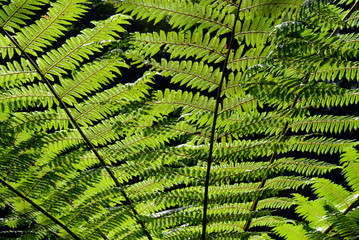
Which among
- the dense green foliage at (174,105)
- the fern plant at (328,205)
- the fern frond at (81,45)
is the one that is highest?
the fern frond at (81,45)

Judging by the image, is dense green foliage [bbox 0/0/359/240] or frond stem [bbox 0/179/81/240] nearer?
dense green foliage [bbox 0/0/359/240]

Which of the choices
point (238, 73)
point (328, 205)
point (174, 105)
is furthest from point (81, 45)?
point (328, 205)

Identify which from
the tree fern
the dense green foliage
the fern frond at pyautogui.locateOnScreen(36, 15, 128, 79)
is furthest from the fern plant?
the fern frond at pyautogui.locateOnScreen(36, 15, 128, 79)

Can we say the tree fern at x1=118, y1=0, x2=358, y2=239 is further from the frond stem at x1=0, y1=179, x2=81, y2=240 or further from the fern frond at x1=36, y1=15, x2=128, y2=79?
the frond stem at x1=0, y1=179, x2=81, y2=240

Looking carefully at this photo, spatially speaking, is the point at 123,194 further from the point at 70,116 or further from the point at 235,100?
the point at 235,100

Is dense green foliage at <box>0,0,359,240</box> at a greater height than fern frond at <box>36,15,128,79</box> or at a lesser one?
lesser

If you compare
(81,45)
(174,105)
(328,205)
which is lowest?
(328,205)

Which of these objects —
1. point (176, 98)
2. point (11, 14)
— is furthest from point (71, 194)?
point (11, 14)

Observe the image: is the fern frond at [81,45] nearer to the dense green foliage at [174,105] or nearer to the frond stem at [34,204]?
the dense green foliage at [174,105]

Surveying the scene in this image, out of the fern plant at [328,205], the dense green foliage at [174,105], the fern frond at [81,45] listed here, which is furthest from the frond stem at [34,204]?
the fern plant at [328,205]

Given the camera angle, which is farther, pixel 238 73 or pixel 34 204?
pixel 34 204

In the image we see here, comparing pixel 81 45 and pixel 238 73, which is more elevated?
pixel 81 45

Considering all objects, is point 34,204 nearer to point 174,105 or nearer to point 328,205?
point 174,105

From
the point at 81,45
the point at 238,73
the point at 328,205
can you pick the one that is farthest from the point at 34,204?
the point at 328,205
